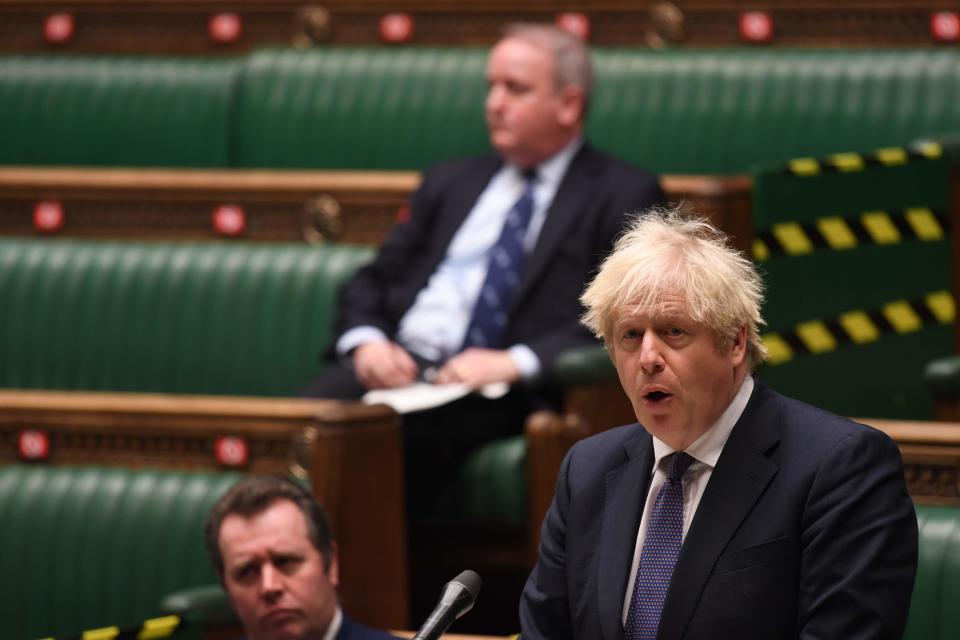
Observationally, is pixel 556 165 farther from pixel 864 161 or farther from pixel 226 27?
pixel 226 27

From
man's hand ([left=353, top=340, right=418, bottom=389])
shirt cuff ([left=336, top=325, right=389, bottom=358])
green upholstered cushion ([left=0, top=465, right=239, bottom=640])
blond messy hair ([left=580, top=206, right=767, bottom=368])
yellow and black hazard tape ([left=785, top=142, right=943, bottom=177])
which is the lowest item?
green upholstered cushion ([left=0, top=465, right=239, bottom=640])

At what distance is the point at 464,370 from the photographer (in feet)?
4.53

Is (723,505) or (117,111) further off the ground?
(117,111)

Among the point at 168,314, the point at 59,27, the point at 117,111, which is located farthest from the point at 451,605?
the point at 59,27

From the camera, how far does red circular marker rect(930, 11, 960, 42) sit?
175 cm

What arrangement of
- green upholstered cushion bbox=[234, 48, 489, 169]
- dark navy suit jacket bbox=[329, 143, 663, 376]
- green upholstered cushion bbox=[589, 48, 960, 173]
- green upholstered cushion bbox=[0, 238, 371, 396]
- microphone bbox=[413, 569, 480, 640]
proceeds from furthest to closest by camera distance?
green upholstered cushion bbox=[234, 48, 489, 169] → green upholstered cushion bbox=[589, 48, 960, 173] → green upholstered cushion bbox=[0, 238, 371, 396] → dark navy suit jacket bbox=[329, 143, 663, 376] → microphone bbox=[413, 569, 480, 640]

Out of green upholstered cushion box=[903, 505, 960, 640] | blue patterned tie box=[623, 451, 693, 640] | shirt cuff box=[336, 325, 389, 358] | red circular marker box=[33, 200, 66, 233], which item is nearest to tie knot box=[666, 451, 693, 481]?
blue patterned tie box=[623, 451, 693, 640]

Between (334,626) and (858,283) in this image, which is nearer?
(334,626)

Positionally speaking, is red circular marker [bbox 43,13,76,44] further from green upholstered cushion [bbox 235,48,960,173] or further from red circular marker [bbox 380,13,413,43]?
red circular marker [bbox 380,13,413,43]

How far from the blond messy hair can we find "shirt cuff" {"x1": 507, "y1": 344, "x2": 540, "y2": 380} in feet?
2.22

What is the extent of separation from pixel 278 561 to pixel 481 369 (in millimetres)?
331

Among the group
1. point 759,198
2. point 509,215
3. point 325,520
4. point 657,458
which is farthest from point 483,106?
point 657,458

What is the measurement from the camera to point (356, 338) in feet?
4.78

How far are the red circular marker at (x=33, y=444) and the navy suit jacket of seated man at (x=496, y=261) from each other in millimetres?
223
